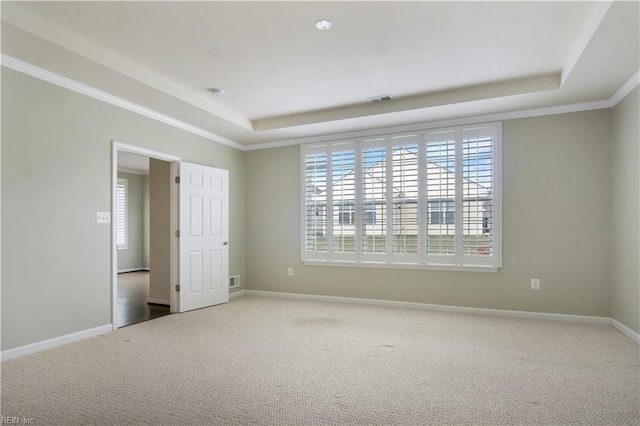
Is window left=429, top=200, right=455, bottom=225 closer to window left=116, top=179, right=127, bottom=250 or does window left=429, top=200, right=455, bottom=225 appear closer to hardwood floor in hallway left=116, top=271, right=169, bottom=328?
hardwood floor in hallway left=116, top=271, right=169, bottom=328

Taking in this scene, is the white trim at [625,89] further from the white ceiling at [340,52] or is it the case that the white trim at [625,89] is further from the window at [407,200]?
the window at [407,200]

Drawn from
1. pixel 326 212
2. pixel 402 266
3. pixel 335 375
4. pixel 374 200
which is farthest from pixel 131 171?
pixel 335 375

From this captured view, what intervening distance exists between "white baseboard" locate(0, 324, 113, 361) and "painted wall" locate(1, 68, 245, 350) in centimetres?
4

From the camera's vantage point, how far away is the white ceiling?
2.65m

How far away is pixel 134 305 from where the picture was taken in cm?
534

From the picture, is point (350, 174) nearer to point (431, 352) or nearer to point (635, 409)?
point (431, 352)

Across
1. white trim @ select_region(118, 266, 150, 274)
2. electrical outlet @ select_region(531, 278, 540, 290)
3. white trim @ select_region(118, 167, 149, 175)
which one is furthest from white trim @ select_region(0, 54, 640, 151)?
white trim @ select_region(118, 266, 150, 274)

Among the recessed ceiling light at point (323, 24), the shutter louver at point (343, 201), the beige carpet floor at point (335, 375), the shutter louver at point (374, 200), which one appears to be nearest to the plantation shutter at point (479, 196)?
the beige carpet floor at point (335, 375)

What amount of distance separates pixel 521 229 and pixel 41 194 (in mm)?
5196

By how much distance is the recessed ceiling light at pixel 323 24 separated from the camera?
9.14 ft

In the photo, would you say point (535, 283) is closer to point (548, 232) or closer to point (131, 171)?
point (548, 232)

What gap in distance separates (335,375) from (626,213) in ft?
11.3

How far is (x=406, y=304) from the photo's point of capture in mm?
5105

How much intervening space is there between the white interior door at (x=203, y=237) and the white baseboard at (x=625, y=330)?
487 centimetres
